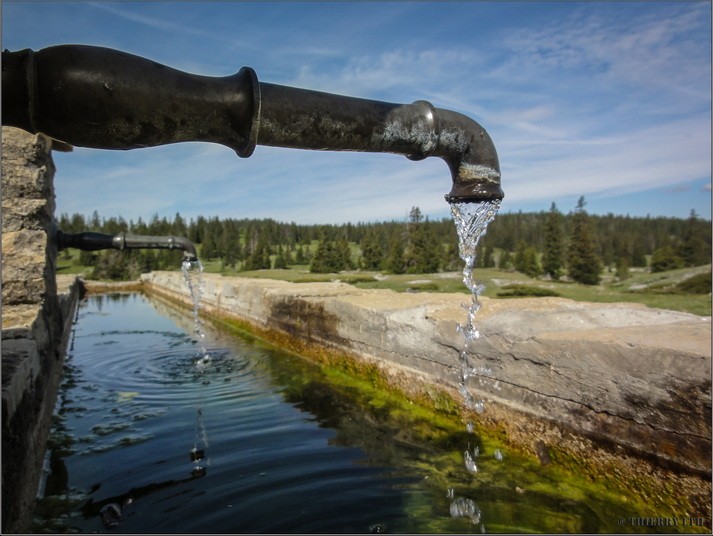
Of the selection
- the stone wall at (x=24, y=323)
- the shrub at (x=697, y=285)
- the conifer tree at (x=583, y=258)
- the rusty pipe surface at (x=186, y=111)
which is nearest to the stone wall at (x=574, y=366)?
the rusty pipe surface at (x=186, y=111)

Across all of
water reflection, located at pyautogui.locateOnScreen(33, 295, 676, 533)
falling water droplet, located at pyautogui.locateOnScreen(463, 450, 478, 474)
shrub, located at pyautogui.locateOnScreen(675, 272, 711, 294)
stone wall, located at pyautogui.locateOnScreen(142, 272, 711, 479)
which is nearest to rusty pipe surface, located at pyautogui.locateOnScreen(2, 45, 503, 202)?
stone wall, located at pyautogui.locateOnScreen(142, 272, 711, 479)

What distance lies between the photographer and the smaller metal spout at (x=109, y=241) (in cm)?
559

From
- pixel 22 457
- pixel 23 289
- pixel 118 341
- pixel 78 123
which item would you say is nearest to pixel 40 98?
pixel 78 123

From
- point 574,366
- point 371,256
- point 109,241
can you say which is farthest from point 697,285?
point 371,256

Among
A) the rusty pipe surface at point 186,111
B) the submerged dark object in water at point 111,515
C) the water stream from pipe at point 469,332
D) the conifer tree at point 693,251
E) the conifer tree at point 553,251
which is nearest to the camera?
the rusty pipe surface at point 186,111

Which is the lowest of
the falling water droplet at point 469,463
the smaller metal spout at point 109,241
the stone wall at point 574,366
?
the falling water droplet at point 469,463

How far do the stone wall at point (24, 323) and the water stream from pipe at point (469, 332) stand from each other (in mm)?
Answer: 2160

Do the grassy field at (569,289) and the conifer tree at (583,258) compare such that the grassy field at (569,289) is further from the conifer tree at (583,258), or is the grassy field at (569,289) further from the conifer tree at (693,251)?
the conifer tree at (693,251)

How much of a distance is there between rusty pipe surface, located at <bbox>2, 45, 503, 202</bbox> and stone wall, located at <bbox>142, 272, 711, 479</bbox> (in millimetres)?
1630

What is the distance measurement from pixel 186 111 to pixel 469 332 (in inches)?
110

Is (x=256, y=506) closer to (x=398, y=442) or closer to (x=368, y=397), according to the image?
(x=398, y=442)

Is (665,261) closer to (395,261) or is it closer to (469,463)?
(395,261)

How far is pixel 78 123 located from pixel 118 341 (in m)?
8.38

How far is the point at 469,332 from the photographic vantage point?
140 inches
